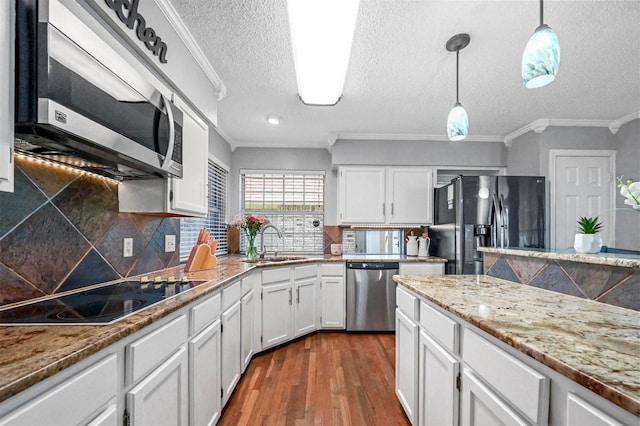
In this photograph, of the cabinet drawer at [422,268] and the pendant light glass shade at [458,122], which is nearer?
the pendant light glass shade at [458,122]

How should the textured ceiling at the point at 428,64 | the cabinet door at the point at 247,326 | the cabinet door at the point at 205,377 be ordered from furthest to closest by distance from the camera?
the cabinet door at the point at 247,326
the textured ceiling at the point at 428,64
the cabinet door at the point at 205,377

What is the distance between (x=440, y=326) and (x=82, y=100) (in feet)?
5.38

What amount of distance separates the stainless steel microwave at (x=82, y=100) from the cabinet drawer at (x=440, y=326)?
1.51 meters

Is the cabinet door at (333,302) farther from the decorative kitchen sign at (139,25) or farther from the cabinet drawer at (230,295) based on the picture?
the decorative kitchen sign at (139,25)

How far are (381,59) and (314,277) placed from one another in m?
2.24

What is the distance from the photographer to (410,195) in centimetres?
372

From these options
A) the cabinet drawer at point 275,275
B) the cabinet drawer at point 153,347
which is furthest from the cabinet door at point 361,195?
the cabinet drawer at point 153,347

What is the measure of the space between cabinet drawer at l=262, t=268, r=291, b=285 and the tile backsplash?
1097mm

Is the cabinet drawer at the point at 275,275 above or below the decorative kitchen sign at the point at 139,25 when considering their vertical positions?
below

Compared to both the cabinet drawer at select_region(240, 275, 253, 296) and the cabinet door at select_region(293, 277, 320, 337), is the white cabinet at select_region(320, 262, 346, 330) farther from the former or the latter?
the cabinet drawer at select_region(240, 275, 253, 296)

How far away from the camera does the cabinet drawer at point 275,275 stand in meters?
2.73

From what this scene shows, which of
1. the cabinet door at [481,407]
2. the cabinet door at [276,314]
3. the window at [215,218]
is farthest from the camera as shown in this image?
the window at [215,218]

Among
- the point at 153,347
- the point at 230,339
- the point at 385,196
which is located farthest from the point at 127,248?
the point at 385,196

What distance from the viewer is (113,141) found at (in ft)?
3.67
